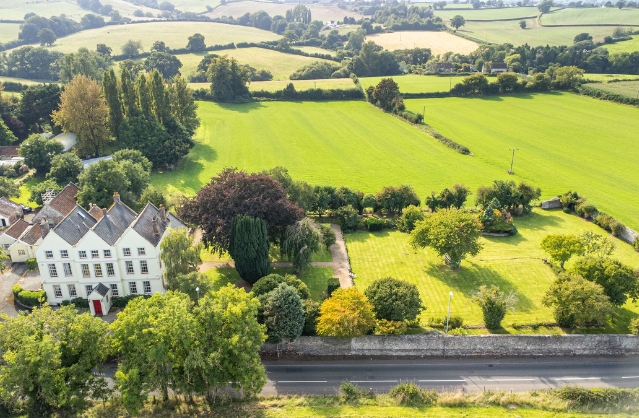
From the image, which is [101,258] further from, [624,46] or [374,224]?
[624,46]

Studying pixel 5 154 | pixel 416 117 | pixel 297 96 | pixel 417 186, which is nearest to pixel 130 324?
pixel 417 186

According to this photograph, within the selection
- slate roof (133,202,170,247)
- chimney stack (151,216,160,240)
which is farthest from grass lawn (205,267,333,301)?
chimney stack (151,216,160,240)

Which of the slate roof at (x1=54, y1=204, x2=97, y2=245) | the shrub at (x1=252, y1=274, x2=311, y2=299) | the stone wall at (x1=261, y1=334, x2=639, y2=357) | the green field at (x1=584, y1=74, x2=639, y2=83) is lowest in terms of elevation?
the stone wall at (x1=261, y1=334, x2=639, y2=357)

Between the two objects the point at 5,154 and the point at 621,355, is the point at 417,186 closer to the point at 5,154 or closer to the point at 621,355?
the point at 621,355

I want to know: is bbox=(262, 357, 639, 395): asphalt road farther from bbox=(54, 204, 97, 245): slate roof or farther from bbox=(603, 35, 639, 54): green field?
bbox=(603, 35, 639, 54): green field

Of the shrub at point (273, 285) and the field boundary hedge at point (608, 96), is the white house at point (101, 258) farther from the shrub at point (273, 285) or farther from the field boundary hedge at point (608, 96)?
the field boundary hedge at point (608, 96)

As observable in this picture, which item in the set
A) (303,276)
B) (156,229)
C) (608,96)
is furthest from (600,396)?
(608,96)

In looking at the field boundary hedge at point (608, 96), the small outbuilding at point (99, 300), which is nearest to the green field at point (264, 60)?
the field boundary hedge at point (608, 96)
